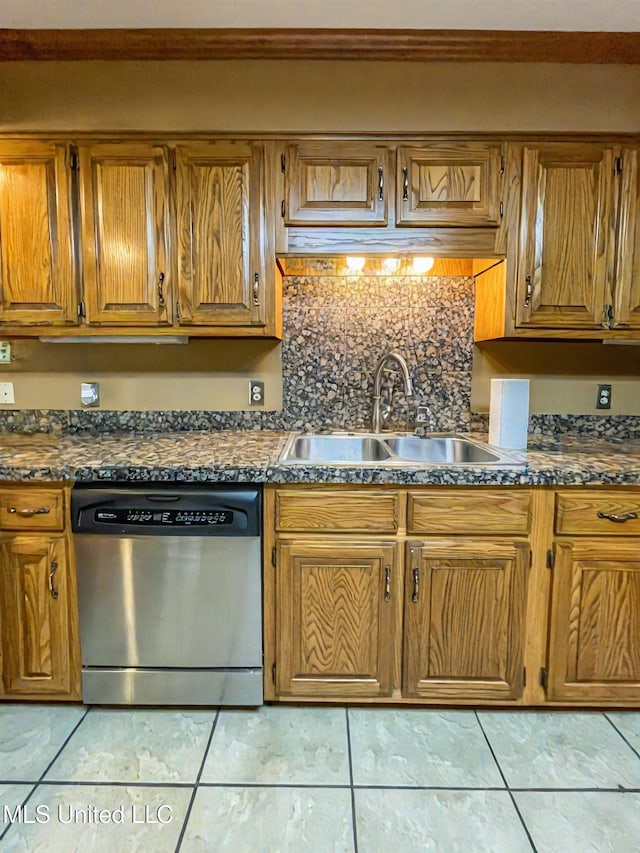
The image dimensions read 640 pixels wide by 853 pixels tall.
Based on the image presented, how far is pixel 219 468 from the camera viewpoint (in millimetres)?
1640

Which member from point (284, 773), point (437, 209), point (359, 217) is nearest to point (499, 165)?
point (437, 209)

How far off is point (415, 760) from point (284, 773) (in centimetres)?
42

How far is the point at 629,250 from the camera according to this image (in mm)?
1894

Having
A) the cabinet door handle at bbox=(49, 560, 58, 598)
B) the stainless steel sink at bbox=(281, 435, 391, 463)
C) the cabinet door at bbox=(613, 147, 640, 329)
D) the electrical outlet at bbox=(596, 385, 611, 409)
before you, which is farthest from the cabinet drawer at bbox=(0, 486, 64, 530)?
the electrical outlet at bbox=(596, 385, 611, 409)

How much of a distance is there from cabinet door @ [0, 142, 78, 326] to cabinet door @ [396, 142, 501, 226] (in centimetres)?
134

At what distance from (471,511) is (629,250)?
1231 mm

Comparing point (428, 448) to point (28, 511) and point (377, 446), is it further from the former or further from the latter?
point (28, 511)

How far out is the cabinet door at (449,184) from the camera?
1866mm

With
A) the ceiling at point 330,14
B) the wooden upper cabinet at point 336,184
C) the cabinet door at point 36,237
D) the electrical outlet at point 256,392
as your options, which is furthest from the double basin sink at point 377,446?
the ceiling at point 330,14

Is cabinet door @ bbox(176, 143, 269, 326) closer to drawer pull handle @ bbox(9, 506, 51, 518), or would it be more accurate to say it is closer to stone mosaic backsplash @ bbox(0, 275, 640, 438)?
stone mosaic backsplash @ bbox(0, 275, 640, 438)

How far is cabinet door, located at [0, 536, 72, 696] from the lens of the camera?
170 centimetres

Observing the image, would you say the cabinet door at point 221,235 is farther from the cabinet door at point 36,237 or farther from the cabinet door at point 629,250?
the cabinet door at point 629,250

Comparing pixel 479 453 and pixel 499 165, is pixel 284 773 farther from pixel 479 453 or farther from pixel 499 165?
pixel 499 165

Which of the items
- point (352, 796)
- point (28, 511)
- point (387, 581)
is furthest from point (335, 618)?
point (28, 511)
